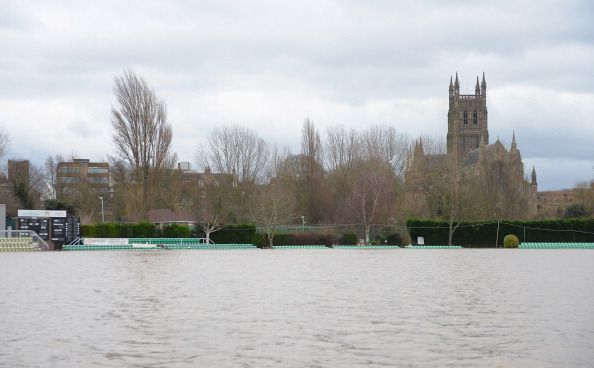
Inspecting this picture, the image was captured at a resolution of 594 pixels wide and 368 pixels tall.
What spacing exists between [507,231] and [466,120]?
8259 centimetres

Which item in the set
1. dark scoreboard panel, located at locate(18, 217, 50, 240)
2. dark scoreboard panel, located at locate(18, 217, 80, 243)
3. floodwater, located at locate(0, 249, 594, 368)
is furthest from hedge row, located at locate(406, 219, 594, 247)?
floodwater, located at locate(0, 249, 594, 368)

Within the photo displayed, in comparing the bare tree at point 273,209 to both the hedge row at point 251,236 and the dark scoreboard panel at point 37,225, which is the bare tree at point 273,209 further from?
the dark scoreboard panel at point 37,225

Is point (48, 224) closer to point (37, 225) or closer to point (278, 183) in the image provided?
point (37, 225)

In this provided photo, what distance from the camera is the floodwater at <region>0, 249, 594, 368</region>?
10.4 metres

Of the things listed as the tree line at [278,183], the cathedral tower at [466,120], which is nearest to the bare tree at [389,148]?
the tree line at [278,183]

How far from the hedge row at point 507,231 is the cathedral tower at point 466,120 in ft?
248

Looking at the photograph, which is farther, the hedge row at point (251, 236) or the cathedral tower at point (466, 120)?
the cathedral tower at point (466, 120)

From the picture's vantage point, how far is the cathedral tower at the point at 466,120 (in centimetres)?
13962

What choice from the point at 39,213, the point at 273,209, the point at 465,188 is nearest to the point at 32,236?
the point at 39,213

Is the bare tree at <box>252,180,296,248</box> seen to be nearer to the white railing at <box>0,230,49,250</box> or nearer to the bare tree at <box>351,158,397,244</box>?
the bare tree at <box>351,158,397,244</box>

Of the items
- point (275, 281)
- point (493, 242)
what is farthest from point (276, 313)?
point (493, 242)

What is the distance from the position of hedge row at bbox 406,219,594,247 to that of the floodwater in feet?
126

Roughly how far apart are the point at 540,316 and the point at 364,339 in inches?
160

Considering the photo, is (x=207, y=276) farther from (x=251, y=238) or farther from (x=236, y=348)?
(x=251, y=238)
